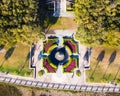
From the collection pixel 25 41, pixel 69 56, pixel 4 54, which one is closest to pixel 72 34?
pixel 69 56

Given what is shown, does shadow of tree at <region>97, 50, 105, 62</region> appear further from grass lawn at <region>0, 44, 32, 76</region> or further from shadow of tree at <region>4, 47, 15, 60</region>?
shadow of tree at <region>4, 47, 15, 60</region>

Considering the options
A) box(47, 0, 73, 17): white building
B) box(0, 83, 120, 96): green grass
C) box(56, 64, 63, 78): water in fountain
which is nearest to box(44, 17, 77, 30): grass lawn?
box(47, 0, 73, 17): white building

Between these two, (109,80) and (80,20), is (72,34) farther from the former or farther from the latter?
(109,80)

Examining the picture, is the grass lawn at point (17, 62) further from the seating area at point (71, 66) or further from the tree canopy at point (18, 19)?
the seating area at point (71, 66)

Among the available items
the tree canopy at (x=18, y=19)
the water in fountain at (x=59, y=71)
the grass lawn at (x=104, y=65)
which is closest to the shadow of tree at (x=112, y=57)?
the grass lawn at (x=104, y=65)

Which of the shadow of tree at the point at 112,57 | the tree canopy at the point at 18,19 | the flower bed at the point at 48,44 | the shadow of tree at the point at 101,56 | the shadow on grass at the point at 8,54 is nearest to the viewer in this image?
the tree canopy at the point at 18,19

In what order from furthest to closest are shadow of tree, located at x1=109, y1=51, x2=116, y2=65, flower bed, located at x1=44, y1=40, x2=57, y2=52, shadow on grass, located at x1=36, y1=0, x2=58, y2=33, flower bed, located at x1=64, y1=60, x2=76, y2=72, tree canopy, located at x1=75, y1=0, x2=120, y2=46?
flower bed, located at x1=44, y1=40, x2=57, y2=52
flower bed, located at x1=64, y1=60, x2=76, y2=72
shadow of tree, located at x1=109, y1=51, x2=116, y2=65
shadow on grass, located at x1=36, y1=0, x2=58, y2=33
tree canopy, located at x1=75, y1=0, x2=120, y2=46
